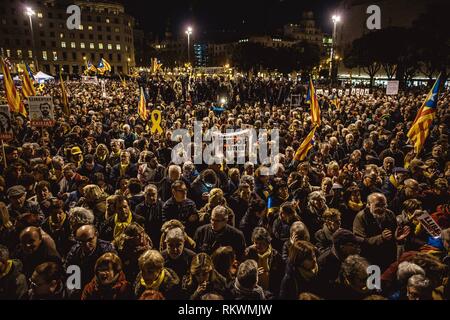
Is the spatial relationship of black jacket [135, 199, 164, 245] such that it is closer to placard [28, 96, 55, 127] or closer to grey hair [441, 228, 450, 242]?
grey hair [441, 228, 450, 242]

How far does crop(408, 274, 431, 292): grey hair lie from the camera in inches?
111

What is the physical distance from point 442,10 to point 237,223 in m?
46.3

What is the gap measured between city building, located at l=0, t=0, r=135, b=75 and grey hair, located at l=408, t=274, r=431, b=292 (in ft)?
298

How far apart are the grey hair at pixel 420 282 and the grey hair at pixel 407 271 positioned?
53mm

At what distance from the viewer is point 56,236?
14.3ft

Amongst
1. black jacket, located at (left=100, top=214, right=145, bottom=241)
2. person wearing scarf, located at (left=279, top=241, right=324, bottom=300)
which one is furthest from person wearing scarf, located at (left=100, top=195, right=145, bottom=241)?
person wearing scarf, located at (left=279, top=241, right=324, bottom=300)

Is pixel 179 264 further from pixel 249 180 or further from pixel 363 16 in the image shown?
pixel 363 16

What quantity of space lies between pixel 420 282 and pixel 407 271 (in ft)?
0.49

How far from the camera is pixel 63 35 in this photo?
89.1 m

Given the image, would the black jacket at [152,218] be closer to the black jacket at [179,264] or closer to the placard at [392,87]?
the black jacket at [179,264]

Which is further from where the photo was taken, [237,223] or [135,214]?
[237,223]

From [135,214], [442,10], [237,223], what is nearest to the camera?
[135,214]

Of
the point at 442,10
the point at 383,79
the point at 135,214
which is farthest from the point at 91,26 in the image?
the point at 135,214
